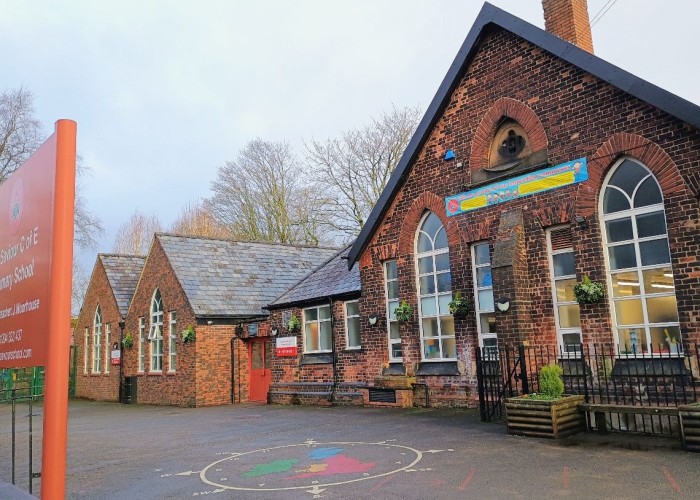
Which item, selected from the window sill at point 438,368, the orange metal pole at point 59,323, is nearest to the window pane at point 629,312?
the window sill at point 438,368

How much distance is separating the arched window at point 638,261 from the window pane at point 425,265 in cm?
444

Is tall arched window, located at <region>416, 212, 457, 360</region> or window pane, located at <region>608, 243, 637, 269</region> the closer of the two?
window pane, located at <region>608, 243, 637, 269</region>

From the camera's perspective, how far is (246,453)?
9.32 meters

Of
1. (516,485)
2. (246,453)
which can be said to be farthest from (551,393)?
(246,453)

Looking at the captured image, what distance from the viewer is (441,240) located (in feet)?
47.0

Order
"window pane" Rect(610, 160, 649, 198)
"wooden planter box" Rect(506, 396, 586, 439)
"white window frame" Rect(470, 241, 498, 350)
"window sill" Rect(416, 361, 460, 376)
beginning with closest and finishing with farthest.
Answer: "wooden planter box" Rect(506, 396, 586, 439), "window pane" Rect(610, 160, 649, 198), "white window frame" Rect(470, 241, 498, 350), "window sill" Rect(416, 361, 460, 376)

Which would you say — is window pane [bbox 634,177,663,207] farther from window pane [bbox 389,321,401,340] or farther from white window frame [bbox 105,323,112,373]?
white window frame [bbox 105,323,112,373]

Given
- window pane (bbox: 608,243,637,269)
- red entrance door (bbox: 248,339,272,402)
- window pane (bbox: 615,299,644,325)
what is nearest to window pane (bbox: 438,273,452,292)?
window pane (bbox: 608,243,637,269)

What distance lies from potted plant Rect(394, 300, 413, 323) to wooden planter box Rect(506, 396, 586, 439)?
4.99 metres

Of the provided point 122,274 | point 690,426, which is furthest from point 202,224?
point 690,426

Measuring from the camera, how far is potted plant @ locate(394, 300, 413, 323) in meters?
14.5

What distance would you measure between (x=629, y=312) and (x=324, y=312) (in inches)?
362

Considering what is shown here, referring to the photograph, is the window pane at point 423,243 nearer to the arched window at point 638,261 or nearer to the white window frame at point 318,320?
the white window frame at point 318,320

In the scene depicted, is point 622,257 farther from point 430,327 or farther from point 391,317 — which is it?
point 391,317
